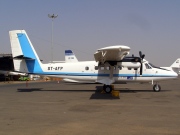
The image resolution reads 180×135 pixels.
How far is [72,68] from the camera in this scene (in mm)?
21266

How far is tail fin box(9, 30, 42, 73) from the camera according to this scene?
21.2 meters

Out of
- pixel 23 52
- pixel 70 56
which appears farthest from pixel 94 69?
pixel 70 56

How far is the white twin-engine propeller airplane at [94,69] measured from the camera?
66.4ft

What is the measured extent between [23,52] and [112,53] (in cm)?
875

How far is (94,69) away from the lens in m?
21.1

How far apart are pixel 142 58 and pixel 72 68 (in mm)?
6205

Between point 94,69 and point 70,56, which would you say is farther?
point 70,56

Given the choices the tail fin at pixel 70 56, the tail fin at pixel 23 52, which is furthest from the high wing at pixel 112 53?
the tail fin at pixel 70 56

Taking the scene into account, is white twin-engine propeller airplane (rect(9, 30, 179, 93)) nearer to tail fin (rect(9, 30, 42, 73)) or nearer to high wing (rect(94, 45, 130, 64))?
A: tail fin (rect(9, 30, 42, 73))

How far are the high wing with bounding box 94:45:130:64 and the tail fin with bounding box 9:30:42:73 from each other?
242 inches

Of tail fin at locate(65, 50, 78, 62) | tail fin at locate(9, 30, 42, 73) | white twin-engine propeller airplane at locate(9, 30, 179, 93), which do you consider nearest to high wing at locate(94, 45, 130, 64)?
white twin-engine propeller airplane at locate(9, 30, 179, 93)

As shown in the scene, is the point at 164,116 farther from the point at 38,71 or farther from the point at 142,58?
the point at 38,71

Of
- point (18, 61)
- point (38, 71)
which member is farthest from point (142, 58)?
point (18, 61)

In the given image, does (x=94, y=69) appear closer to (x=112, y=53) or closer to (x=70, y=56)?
(x=112, y=53)
